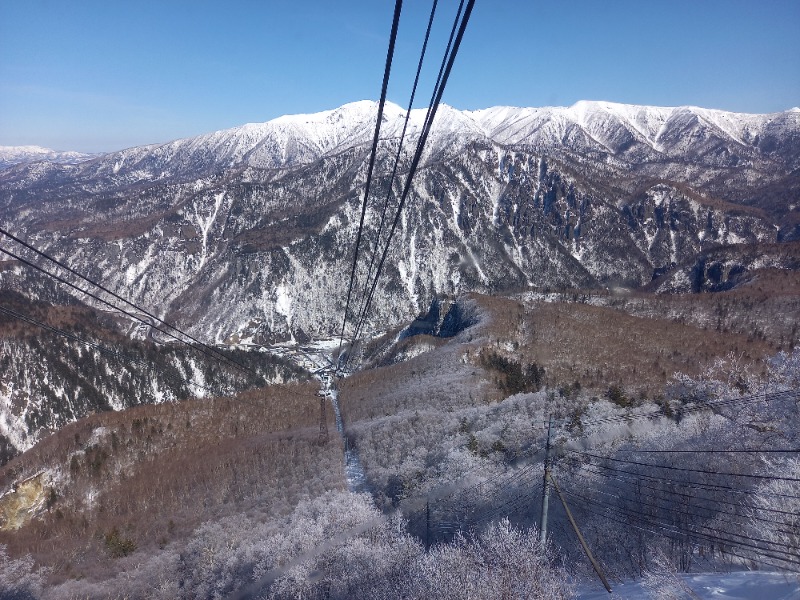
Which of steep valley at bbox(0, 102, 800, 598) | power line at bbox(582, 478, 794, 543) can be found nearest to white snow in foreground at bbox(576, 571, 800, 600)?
steep valley at bbox(0, 102, 800, 598)

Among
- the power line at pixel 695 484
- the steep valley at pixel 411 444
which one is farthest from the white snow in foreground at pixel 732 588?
the power line at pixel 695 484

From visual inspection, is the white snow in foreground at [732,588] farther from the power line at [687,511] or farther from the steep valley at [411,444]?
the power line at [687,511]

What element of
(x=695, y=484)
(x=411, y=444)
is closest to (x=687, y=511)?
(x=695, y=484)

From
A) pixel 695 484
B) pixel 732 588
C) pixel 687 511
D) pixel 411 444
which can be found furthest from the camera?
pixel 411 444

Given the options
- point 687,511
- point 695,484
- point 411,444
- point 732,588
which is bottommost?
point 411,444

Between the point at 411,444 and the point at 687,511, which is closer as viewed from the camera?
the point at 687,511

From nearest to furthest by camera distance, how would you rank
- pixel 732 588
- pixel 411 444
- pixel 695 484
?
pixel 732 588, pixel 695 484, pixel 411 444

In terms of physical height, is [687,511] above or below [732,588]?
below

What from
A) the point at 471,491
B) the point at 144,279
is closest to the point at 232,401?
the point at 471,491

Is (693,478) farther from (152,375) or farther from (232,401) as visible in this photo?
(152,375)

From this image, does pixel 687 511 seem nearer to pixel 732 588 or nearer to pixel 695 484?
pixel 695 484
